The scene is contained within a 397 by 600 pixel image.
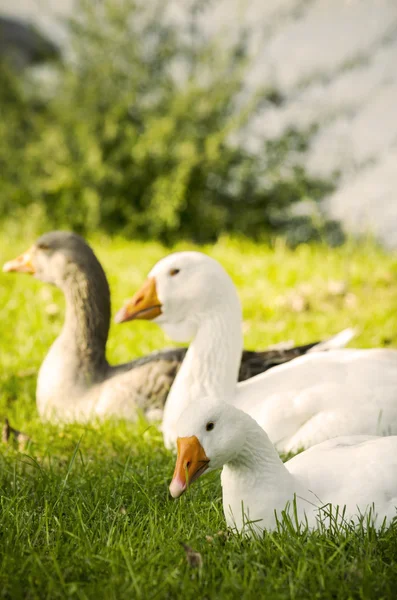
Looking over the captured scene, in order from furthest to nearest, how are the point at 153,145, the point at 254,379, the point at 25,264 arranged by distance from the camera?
the point at 153,145 < the point at 25,264 < the point at 254,379

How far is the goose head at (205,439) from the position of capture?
207cm

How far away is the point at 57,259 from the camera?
4172 millimetres

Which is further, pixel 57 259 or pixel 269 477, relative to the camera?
pixel 57 259

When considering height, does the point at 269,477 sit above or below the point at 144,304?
below

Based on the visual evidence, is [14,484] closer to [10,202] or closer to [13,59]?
[10,202]

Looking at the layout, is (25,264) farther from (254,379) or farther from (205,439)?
(205,439)

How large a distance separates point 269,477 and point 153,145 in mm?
8216

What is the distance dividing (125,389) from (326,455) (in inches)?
65.2

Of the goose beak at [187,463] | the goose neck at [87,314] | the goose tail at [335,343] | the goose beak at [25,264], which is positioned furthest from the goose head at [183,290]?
the goose beak at [187,463]

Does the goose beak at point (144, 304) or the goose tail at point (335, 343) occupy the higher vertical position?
the goose beak at point (144, 304)

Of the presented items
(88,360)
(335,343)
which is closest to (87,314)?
(88,360)

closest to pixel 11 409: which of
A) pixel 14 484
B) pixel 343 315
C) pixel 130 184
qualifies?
pixel 14 484

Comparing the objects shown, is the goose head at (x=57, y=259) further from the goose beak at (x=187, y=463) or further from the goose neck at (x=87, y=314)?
the goose beak at (x=187, y=463)

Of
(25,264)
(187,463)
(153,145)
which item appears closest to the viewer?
(187,463)
